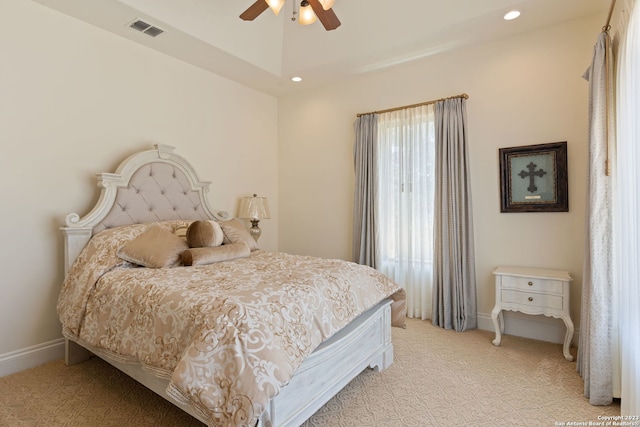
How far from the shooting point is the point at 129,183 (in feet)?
9.42

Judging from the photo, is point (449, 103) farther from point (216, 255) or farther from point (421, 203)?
point (216, 255)

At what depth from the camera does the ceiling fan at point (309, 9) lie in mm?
2285

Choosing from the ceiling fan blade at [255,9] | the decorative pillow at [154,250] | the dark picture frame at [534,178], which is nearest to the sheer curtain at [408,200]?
the dark picture frame at [534,178]

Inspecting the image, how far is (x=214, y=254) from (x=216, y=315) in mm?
1158

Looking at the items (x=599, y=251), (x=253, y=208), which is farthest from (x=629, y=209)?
(x=253, y=208)

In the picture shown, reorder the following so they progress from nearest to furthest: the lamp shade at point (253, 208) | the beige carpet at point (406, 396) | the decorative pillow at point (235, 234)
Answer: the beige carpet at point (406, 396), the decorative pillow at point (235, 234), the lamp shade at point (253, 208)

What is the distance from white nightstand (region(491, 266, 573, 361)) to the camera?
2539 millimetres

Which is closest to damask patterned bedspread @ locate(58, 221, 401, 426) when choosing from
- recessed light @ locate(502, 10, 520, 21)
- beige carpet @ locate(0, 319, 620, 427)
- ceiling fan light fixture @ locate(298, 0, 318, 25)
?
beige carpet @ locate(0, 319, 620, 427)

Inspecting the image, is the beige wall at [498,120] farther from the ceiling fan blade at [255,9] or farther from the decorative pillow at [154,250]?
the decorative pillow at [154,250]

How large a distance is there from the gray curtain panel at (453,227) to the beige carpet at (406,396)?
544 mm

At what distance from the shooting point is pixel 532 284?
2.66m

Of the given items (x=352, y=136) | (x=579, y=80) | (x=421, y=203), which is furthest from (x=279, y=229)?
(x=579, y=80)

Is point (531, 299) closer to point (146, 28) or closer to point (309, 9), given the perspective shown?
point (309, 9)

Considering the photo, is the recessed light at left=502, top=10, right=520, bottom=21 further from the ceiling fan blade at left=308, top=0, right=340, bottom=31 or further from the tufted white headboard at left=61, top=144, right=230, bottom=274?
the tufted white headboard at left=61, top=144, right=230, bottom=274
